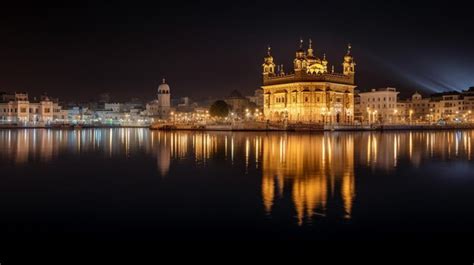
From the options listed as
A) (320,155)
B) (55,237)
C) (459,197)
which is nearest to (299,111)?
(320,155)

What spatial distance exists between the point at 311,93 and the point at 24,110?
54.7m

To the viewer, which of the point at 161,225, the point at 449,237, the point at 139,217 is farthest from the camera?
the point at 139,217

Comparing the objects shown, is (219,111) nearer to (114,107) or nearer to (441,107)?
(441,107)

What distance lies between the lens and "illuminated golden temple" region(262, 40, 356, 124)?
5778 centimetres

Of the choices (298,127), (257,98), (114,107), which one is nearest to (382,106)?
(298,127)

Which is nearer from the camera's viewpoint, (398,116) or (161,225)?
(161,225)

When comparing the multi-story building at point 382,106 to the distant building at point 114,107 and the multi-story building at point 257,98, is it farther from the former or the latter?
the distant building at point 114,107

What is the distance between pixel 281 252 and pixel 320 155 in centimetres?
1325

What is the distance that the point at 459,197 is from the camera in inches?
398

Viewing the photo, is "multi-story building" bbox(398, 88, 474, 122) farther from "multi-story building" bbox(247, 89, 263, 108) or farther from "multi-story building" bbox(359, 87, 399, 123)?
"multi-story building" bbox(247, 89, 263, 108)

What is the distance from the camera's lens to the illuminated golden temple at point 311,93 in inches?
2275

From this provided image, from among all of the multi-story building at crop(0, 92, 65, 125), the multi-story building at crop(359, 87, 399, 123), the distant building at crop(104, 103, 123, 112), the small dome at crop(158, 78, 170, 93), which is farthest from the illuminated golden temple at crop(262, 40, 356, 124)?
the distant building at crop(104, 103, 123, 112)

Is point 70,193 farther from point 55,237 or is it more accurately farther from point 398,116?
point 398,116

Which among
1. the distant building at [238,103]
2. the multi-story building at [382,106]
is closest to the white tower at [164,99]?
the distant building at [238,103]
